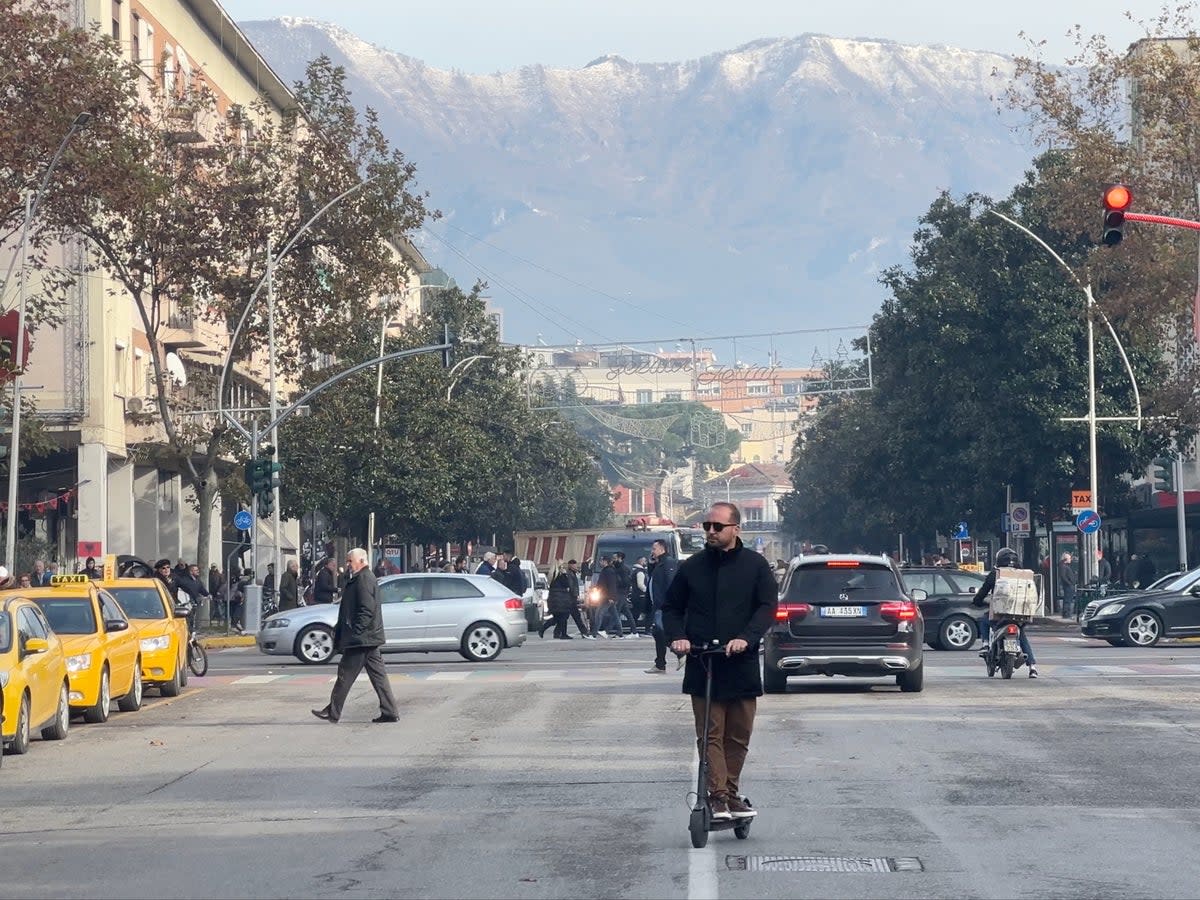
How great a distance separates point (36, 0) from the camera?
32781mm

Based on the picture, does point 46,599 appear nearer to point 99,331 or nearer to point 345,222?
point 345,222

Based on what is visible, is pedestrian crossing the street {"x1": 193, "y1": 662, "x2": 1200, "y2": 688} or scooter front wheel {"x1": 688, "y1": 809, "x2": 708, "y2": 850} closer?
scooter front wheel {"x1": 688, "y1": 809, "x2": 708, "y2": 850}

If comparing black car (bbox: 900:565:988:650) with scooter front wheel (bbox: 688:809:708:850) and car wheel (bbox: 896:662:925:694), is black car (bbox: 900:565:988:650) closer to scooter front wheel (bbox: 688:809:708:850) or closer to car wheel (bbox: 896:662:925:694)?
car wheel (bbox: 896:662:925:694)

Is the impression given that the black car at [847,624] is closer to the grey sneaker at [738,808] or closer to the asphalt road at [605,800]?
the asphalt road at [605,800]

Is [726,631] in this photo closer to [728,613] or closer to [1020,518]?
[728,613]

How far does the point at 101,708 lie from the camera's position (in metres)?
20.4

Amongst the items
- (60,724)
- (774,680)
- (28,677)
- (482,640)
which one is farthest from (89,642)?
(482,640)

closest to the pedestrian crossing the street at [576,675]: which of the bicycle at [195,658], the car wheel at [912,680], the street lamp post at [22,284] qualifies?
the bicycle at [195,658]

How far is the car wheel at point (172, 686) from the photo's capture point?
24500 millimetres

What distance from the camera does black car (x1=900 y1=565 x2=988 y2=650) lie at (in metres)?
33.4

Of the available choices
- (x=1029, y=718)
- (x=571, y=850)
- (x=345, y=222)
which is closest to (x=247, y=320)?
(x=345, y=222)

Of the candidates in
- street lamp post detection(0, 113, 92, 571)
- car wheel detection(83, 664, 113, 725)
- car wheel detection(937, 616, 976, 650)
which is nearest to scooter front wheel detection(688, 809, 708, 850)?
car wheel detection(83, 664, 113, 725)

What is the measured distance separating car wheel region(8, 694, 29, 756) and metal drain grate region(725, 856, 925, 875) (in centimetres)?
829

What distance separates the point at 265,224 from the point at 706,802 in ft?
116
